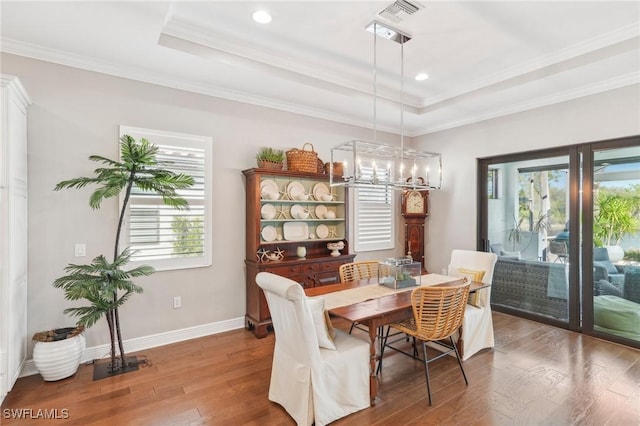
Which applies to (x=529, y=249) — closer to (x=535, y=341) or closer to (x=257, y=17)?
(x=535, y=341)

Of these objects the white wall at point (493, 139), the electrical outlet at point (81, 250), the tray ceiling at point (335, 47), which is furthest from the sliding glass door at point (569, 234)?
the electrical outlet at point (81, 250)

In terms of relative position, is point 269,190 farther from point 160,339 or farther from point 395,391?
point 395,391

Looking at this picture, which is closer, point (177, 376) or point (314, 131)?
point (177, 376)

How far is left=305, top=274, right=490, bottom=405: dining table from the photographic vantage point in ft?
8.08

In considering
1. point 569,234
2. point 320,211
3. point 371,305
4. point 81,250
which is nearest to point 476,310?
point 371,305

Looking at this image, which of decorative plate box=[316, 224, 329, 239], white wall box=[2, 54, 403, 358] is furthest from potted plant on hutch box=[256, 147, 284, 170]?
decorative plate box=[316, 224, 329, 239]

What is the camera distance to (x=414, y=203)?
5770mm

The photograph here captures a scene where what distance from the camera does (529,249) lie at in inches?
181

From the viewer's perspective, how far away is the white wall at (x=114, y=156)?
3.10 metres

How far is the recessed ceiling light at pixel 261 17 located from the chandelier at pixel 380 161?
888 mm

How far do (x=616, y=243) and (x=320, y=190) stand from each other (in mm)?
3591

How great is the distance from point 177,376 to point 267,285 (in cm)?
150

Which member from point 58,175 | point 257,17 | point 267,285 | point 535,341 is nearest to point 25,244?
point 58,175

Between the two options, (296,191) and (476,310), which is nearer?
(476,310)
